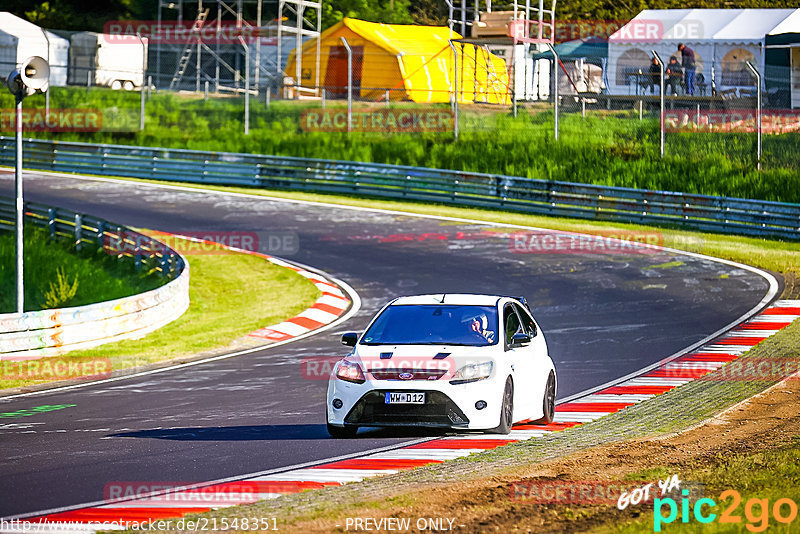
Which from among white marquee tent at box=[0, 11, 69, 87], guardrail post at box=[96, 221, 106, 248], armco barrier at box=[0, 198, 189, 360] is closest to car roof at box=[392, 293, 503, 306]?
armco barrier at box=[0, 198, 189, 360]

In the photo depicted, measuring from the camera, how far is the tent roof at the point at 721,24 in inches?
1720

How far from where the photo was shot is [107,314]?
19062mm

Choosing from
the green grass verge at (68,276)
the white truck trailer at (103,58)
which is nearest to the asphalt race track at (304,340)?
the green grass verge at (68,276)

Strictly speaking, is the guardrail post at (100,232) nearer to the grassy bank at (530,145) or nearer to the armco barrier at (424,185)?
the armco barrier at (424,185)

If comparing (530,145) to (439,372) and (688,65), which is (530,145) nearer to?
(688,65)

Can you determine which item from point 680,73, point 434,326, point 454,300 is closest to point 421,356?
point 434,326

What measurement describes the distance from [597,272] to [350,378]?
1423cm

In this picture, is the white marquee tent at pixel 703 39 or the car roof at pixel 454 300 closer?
the car roof at pixel 454 300

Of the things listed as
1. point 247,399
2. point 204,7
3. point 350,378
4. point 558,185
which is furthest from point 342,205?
point 204,7

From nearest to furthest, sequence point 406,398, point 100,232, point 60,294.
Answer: point 406,398, point 60,294, point 100,232

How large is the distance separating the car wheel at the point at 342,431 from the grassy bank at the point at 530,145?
23.0 metres

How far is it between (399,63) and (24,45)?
18.5 metres

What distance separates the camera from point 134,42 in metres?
60.6

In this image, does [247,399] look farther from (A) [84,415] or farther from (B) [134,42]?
(B) [134,42]
